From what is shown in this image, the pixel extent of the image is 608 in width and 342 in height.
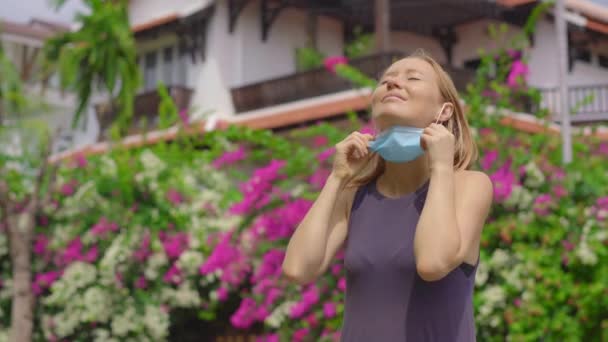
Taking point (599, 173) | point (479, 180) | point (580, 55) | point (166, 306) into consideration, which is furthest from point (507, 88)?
point (580, 55)

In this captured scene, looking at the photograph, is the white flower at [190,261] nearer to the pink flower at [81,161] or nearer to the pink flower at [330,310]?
the pink flower at [81,161]

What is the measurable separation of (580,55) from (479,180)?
18444mm

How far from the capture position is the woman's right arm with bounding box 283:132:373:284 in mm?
2557

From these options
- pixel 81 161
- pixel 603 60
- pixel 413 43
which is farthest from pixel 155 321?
pixel 603 60

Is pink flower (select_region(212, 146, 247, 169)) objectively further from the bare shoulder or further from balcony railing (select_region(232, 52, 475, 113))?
the bare shoulder

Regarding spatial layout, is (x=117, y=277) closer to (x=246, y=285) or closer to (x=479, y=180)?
(x=246, y=285)

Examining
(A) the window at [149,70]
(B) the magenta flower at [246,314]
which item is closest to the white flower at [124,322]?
(B) the magenta flower at [246,314]

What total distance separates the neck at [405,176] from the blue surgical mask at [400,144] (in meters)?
0.10

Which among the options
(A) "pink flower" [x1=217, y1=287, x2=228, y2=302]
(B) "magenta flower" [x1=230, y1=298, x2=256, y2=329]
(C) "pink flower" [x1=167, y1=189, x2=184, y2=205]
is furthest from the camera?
(C) "pink flower" [x1=167, y1=189, x2=184, y2=205]

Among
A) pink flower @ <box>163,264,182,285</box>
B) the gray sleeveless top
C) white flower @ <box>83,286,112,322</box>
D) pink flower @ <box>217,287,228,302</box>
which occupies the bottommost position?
white flower @ <box>83,286,112,322</box>

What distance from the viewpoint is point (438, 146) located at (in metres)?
2.39

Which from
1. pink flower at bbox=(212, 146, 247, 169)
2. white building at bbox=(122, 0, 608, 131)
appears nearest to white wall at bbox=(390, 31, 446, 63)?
white building at bbox=(122, 0, 608, 131)

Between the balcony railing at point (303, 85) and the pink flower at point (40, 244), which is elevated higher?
the balcony railing at point (303, 85)

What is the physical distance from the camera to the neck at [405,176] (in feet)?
8.53
